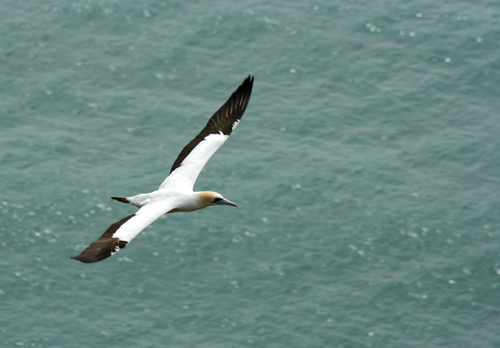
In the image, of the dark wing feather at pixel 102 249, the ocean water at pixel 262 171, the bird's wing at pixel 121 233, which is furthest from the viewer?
the ocean water at pixel 262 171

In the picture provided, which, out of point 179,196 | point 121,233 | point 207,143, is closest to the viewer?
point 121,233

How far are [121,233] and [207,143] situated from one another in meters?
6.31

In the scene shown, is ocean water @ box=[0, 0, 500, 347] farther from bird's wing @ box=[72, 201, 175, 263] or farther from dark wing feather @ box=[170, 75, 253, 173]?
bird's wing @ box=[72, 201, 175, 263]

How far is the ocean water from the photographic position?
46.6 metres

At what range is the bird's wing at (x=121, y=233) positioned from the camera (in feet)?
60.7

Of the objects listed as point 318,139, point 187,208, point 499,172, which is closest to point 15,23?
point 318,139

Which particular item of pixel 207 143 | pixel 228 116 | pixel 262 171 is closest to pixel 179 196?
pixel 207 143

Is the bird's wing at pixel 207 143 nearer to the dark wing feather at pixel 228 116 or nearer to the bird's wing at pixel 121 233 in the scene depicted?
the dark wing feather at pixel 228 116

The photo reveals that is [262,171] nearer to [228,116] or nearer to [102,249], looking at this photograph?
[228,116]

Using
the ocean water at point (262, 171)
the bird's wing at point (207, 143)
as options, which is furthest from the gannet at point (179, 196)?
the ocean water at point (262, 171)

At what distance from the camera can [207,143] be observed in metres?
25.8

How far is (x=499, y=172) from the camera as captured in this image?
54.8m

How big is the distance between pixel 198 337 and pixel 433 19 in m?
35.6

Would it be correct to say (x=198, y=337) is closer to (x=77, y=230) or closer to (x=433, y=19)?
(x=77, y=230)
